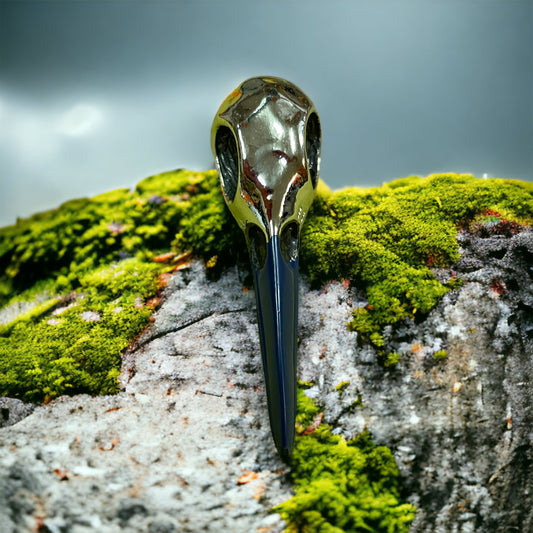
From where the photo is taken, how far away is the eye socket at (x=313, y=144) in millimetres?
2068

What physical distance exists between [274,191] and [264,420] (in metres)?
0.91

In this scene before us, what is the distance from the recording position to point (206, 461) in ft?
4.86

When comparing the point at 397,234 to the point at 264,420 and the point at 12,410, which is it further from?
the point at 12,410

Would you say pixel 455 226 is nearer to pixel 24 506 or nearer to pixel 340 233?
pixel 340 233

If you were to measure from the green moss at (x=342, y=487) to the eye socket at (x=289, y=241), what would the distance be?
0.63 meters

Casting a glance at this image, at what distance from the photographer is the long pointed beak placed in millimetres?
1462

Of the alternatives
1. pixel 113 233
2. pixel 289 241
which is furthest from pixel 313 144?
pixel 113 233

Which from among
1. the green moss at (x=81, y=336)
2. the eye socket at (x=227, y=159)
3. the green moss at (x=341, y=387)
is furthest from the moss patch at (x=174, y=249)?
the eye socket at (x=227, y=159)

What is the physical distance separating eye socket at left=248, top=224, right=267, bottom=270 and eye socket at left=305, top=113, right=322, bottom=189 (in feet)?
1.49

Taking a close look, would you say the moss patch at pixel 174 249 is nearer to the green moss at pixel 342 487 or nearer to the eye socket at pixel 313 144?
the eye socket at pixel 313 144

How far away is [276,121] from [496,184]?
1319 millimetres

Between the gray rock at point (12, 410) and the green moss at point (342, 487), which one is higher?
the gray rock at point (12, 410)

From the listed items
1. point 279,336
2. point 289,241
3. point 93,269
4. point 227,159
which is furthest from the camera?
point 93,269

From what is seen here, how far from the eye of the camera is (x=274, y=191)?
5.75 ft
